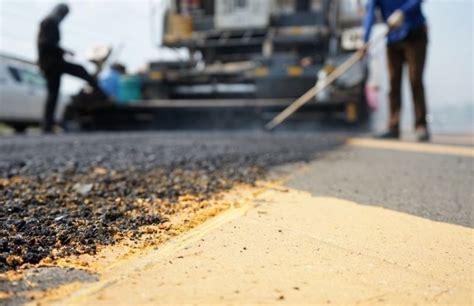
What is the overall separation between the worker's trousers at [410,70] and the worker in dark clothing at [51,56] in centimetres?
481

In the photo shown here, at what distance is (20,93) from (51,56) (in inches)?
70.6

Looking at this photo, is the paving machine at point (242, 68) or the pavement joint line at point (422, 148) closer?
the pavement joint line at point (422, 148)

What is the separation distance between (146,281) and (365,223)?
976mm

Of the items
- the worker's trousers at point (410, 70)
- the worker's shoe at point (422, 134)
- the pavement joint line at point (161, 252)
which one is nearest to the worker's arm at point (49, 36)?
the worker's trousers at point (410, 70)

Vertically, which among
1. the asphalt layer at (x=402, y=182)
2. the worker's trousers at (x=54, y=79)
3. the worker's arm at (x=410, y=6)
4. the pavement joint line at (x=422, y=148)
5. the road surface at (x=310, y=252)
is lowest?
the pavement joint line at (x=422, y=148)

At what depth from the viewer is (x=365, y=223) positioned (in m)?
1.88

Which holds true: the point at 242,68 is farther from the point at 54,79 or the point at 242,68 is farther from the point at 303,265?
the point at 303,265

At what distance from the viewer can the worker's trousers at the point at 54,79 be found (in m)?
7.14

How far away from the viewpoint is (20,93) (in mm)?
8562

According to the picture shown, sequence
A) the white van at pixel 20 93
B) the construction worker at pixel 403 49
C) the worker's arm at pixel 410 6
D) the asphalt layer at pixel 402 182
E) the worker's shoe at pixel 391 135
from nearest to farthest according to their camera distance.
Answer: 1. the asphalt layer at pixel 402 182
2. the worker's arm at pixel 410 6
3. the construction worker at pixel 403 49
4. the worker's shoe at pixel 391 135
5. the white van at pixel 20 93

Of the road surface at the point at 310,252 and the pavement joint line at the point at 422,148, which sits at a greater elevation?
the road surface at the point at 310,252

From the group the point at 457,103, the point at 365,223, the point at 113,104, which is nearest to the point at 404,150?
the point at 365,223

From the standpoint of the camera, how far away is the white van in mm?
8273

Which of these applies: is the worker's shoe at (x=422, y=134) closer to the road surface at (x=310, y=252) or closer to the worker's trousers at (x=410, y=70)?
the worker's trousers at (x=410, y=70)
